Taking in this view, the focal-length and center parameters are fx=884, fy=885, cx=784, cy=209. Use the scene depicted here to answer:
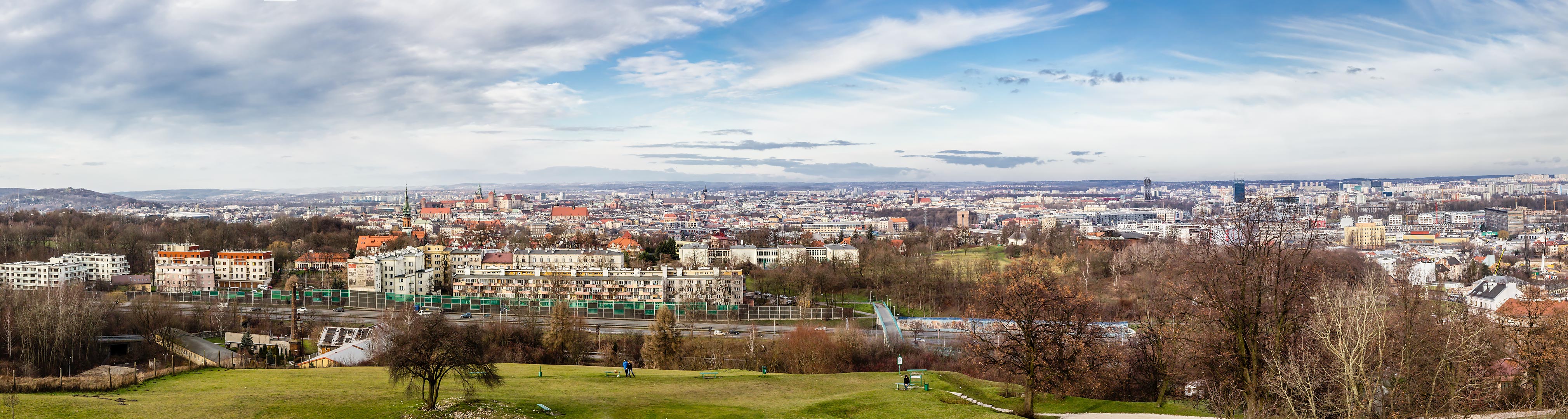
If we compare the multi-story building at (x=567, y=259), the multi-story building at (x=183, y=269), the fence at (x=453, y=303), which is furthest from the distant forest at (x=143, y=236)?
the multi-story building at (x=567, y=259)

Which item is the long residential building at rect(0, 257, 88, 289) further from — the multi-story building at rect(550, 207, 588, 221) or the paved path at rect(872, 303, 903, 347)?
the multi-story building at rect(550, 207, 588, 221)

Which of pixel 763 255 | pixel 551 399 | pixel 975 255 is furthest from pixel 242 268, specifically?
pixel 975 255

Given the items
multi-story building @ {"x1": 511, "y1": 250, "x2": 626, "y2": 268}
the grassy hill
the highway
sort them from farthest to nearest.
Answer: multi-story building @ {"x1": 511, "y1": 250, "x2": 626, "y2": 268} → the highway → the grassy hill

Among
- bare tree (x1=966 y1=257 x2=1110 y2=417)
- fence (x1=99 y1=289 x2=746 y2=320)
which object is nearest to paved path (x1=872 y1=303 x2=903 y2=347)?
fence (x1=99 y1=289 x2=746 y2=320)

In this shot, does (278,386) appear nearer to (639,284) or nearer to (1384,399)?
(1384,399)

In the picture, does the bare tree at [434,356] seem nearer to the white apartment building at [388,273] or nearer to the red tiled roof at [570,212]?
the white apartment building at [388,273]

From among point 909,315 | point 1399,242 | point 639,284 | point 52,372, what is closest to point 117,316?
point 52,372

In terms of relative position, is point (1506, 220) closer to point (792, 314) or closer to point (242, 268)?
point (792, 314)
